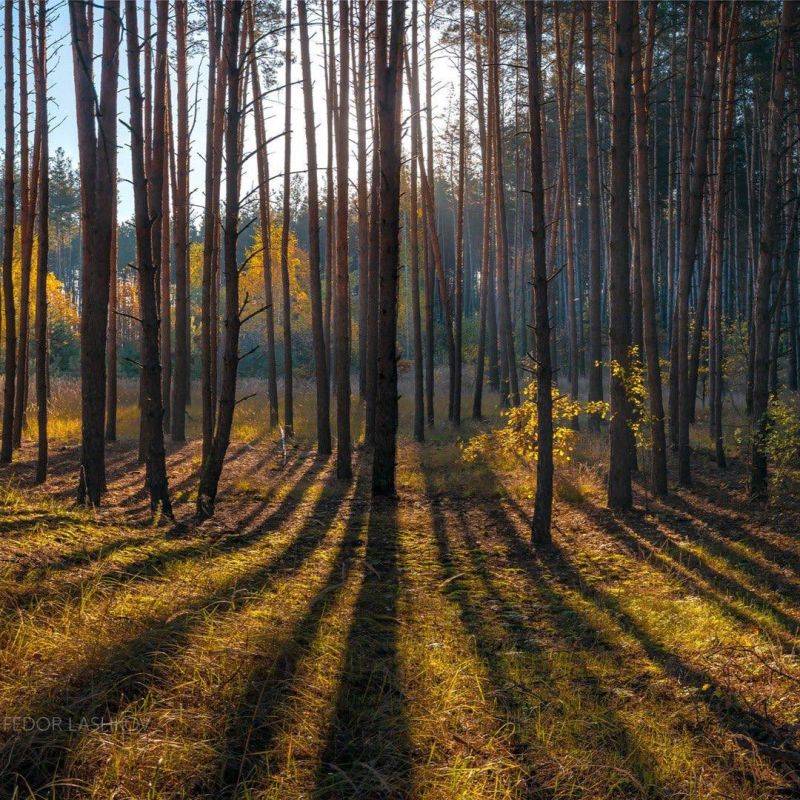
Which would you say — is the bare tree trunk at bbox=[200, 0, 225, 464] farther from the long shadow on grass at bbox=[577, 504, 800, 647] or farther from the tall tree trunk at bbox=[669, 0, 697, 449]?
the tall tree trunk at bbox=[669, 0, 697, 449]

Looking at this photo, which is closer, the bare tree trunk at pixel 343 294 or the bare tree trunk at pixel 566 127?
the bare tree trunk at pixel 343 294

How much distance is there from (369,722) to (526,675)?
3.75 ft

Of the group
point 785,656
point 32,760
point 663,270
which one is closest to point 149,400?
point 32,760

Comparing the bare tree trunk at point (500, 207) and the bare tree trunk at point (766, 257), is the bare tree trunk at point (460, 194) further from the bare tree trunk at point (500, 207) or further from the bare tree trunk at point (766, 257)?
the bare tree trunk at point (766, 257)

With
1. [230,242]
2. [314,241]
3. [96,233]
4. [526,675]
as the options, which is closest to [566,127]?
[314,241]

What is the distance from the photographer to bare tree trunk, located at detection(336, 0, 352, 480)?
A: 1111cm

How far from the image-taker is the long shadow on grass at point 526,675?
289 centimetres

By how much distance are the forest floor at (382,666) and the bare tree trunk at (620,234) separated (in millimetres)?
1987

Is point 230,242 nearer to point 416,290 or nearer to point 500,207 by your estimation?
point 416,290

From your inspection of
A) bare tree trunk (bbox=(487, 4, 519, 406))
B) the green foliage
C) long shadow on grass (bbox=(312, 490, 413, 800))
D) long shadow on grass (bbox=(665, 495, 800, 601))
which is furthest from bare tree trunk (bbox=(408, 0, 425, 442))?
long shadow on grass (bbox=(312, 490, 413, 800))

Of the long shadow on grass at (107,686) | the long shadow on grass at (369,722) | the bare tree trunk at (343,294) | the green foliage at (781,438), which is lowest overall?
the long shadow on grass at (369,722)

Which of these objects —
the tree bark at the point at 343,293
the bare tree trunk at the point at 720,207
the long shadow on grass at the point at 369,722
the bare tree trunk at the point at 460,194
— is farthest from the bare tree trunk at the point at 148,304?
the bare tree trunk at the point at 460,194

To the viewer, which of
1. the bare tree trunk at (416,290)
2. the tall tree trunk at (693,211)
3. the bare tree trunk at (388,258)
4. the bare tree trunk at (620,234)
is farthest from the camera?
the bare tree trunk at (416,290)

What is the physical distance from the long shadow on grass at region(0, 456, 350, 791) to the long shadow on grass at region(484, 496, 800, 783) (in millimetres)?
2539
